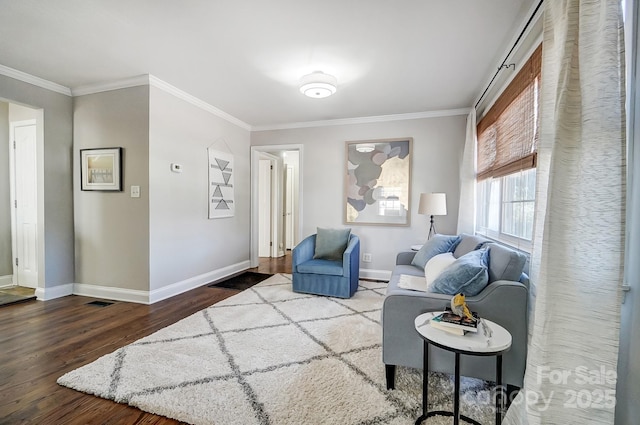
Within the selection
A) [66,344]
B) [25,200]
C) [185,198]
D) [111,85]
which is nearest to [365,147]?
[185,198]

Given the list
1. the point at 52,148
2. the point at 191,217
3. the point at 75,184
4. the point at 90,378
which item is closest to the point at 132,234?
the point at 191,217

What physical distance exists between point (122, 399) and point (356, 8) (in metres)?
2.82

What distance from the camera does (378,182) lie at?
4297mm

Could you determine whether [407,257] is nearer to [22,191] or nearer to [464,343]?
[464,343]

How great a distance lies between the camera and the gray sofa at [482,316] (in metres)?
1.54

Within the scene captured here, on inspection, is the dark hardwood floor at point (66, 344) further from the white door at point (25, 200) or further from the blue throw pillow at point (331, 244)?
the blue throw pillow at point (331, 244)

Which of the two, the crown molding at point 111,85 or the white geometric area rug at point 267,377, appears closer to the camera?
the white geometric area rug at point 267,377

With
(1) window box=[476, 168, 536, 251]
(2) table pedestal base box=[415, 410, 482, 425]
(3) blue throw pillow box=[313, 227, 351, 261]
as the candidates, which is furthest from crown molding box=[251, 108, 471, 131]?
(2) table pedestal base box=[415, 410, 482, 425]

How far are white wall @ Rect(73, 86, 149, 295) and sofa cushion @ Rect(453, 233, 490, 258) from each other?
128 inches

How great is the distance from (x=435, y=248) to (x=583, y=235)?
1.86 m

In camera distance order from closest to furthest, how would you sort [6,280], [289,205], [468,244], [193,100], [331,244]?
[468,244]
[193,100]
[6,280]
[331,244]
[289,205]

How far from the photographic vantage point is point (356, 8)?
76.5 inches

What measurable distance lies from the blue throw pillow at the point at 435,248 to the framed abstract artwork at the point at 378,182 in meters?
1.17

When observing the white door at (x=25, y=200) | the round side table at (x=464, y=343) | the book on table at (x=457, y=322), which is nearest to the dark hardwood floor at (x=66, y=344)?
the white door at (x=25, y=200)
